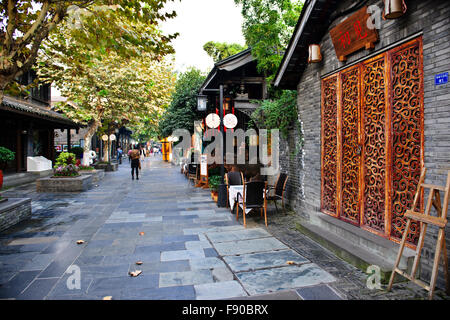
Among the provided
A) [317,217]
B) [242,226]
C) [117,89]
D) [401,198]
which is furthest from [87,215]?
[117,89]

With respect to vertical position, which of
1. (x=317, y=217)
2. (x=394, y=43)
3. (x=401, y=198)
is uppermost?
(x=394, y=43)

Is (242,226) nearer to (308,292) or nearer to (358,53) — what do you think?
(308,292)

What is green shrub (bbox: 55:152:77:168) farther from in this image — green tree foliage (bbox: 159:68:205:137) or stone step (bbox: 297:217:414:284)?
stone step (bbox: 297:217:414:284)

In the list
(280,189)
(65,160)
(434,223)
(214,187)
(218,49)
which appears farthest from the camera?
(218,49)

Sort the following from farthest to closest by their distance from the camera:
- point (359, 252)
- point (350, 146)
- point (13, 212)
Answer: point (13, 212)
point (350, 146)
point (359, 252)

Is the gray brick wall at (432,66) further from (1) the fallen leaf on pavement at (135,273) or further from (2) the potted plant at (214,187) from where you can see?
(2) the potted plant at (214,187)

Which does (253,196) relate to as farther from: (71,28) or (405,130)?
(71,28)

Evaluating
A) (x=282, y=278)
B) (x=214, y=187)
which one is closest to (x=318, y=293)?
(x=282, y=278)

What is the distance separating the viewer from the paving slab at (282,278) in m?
3.54

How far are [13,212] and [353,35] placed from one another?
7823 millimetres

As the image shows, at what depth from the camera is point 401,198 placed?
398cm

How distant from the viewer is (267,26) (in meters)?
9.38

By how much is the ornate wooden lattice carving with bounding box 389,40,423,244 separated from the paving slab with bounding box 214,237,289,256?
192 cm
